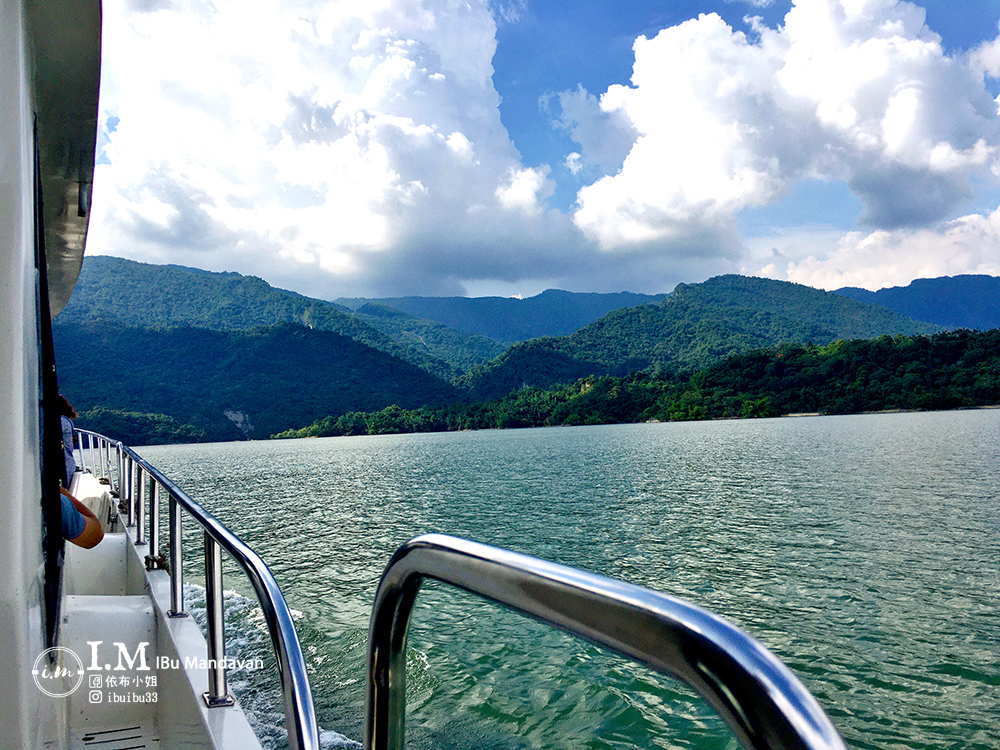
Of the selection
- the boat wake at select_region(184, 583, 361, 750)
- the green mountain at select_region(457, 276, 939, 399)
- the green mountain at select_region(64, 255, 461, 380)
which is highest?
the green mountain at select_region(64, 255, 461, 380)

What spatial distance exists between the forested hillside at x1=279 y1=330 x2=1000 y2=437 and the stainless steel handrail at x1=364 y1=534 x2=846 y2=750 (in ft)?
267

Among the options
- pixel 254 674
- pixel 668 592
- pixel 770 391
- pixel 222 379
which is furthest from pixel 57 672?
pixel 222 379

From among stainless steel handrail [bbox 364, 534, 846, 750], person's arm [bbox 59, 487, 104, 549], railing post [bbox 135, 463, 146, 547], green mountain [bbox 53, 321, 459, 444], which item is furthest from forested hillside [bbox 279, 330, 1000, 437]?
stainless steel handrail [bbox 364, 534, 846, 750]

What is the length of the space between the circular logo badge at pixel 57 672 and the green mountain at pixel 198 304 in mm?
133288

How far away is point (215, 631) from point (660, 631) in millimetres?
2068

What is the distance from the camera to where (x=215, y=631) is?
84.8 inches

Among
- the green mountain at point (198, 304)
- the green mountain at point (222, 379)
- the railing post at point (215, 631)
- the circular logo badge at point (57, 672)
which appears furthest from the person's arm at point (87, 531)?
the green mountain at point (198, 304)

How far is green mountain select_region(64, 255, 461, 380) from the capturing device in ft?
444

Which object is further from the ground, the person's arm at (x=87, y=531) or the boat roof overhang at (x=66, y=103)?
the boat roof overhang at (x=66, y=103)

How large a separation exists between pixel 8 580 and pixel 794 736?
165 centimetres

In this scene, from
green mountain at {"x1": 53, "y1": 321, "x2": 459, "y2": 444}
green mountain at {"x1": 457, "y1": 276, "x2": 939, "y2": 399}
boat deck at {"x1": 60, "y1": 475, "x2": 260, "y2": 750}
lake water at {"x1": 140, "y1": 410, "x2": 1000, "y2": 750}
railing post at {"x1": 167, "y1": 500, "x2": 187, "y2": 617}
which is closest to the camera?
boat deck at {"x1": 60, "y1": 475, "x2": 260, "y2": 750}

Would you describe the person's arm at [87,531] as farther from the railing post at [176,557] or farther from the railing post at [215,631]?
the railing post at [215,631]

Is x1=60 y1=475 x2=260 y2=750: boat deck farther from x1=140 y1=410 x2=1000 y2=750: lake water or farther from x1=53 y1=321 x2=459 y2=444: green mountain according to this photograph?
x1=53 y1=321 x2=459 y2=444: green mountain

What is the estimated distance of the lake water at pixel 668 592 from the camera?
19.5 ft
